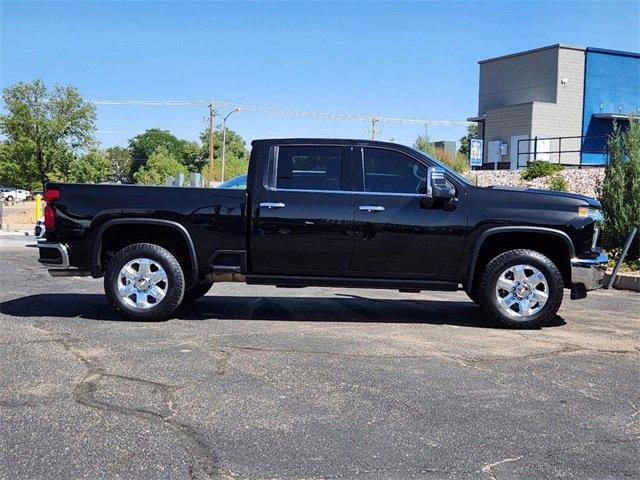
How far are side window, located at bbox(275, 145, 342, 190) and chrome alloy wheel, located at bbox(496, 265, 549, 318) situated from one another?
203 centimetres

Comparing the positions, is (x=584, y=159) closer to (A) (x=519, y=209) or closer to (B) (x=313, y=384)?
(A) (x=519, y=209)

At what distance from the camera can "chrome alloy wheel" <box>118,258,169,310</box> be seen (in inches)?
287

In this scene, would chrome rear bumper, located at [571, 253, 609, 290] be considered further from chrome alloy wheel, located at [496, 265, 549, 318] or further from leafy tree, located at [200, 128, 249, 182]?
leafy tree, located at [200, 128, 249, 182]

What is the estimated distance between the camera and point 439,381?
5152 millimetres

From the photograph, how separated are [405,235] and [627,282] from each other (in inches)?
229

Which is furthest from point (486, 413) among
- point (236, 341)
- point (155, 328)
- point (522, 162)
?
point (522, 162)

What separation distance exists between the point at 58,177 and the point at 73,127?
4.50 meters

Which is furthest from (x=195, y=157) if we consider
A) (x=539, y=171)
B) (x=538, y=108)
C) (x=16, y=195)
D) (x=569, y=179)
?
(x=569, y=179)

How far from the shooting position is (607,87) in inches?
1341

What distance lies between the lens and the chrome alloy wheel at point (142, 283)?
7.29m

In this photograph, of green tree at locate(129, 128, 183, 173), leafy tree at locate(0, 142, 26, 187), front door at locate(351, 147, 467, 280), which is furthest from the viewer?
green tree at locate(129, 128, 183, 173)

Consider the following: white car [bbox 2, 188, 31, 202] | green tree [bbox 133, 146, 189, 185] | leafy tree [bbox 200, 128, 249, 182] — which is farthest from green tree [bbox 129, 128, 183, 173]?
white car [bbox 2, 188, 31, 202]

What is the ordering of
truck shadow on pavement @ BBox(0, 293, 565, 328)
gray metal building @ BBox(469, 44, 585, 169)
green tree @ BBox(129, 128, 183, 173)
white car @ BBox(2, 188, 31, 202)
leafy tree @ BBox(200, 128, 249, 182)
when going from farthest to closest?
green tree @ BBox(129, 128, 183, 173)
leafy tree @ BBox(200, 128, 249, 182)
white car @ BBox(2, 188, 31, 202)
gray metal building @ BBox(469, 44, 585, 169)
truck shadow on pavement @ BBox(0, 293, 565, 328)

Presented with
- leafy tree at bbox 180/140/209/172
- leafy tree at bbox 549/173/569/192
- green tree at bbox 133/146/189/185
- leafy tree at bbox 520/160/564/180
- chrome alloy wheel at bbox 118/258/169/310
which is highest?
leafy tree at bbox 180/140/209/172
